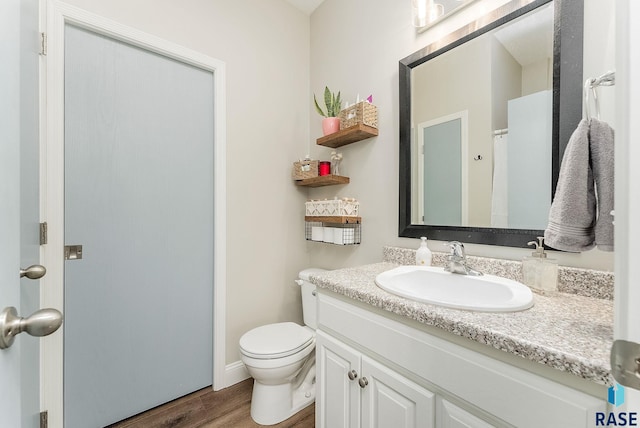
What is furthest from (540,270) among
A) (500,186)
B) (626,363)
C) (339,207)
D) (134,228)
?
(134,228)

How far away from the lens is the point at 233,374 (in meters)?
1.77

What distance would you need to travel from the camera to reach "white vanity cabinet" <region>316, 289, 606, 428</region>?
587mm

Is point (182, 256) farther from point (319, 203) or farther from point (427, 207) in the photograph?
point (427, 207)

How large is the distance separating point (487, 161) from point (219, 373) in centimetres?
191

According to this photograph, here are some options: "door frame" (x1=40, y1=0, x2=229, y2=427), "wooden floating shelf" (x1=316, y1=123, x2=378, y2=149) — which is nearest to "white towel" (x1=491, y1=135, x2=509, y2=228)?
"wooden floating shelf" (x1=316, y1=123, x2=378, y2=149)

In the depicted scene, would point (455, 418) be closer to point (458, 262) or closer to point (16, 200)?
point (458, 262)

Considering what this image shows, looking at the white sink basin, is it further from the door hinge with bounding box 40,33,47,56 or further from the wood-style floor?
the door hinge with bounding box 40,33,47,56

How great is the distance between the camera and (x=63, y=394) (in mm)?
1288

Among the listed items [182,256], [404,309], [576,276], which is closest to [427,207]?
[576,276]

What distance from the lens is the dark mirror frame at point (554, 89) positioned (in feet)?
3.15

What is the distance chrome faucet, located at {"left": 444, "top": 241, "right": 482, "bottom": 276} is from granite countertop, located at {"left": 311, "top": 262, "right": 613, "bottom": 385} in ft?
0.78

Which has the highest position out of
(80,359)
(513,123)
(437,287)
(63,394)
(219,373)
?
(513,123)

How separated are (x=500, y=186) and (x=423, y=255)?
438 millimetres

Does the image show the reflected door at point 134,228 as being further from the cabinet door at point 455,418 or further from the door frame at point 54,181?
the cabinet door at point 455,418
